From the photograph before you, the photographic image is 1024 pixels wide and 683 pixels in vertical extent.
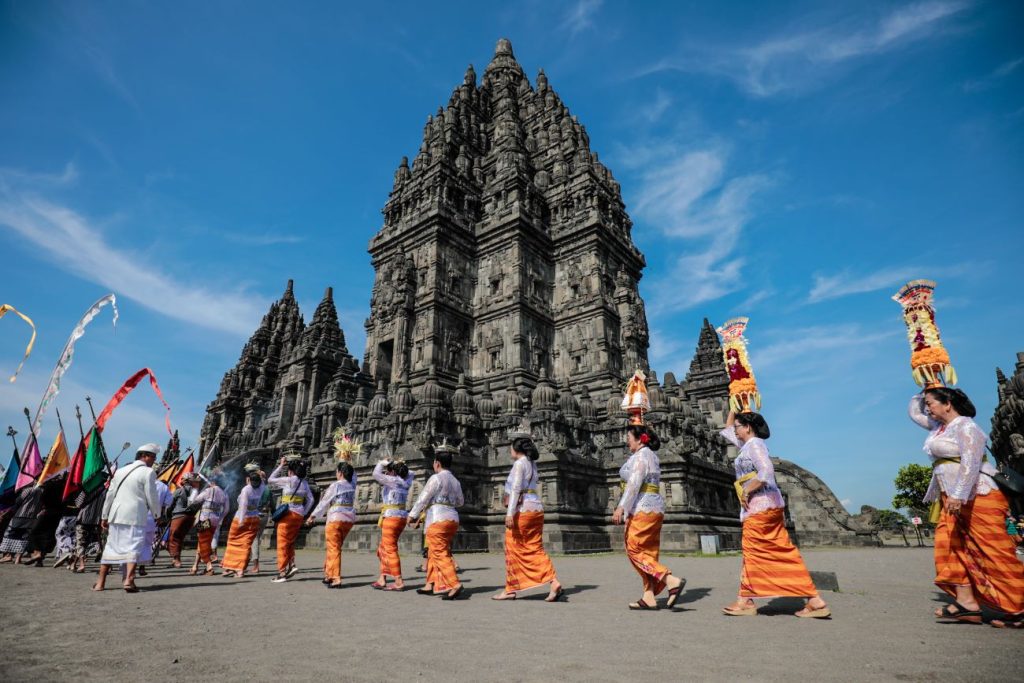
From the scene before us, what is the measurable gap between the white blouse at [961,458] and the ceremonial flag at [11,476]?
19.3 m

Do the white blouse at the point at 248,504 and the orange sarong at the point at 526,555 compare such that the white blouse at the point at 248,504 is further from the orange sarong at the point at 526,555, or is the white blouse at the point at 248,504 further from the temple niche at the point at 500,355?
the temple niche at the point at 500,355

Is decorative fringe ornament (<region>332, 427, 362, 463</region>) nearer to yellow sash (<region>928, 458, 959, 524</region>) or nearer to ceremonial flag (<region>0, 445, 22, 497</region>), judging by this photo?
ceremonial flag (<region>0, 445, 22, 497</region>)

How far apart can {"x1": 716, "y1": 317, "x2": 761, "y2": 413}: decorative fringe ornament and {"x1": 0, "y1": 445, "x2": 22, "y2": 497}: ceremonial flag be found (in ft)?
80.5

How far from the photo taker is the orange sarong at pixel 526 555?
680 centimetres

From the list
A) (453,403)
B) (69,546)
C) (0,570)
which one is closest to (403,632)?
(0,570)

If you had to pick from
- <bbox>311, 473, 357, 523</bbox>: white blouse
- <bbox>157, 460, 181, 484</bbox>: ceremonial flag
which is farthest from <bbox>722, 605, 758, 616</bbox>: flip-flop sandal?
<bbox>157, 460, 181, 484</bbox>: ceremonial flag

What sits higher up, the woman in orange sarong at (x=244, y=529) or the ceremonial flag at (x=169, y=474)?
the ceremonial flag at (x=169, y=474)

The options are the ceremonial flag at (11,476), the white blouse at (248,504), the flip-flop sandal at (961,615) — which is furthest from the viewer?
the ceremonial flag at (11,476)

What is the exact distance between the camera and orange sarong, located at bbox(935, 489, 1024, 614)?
479 cm

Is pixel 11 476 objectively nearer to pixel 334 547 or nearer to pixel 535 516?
pixel 334 547

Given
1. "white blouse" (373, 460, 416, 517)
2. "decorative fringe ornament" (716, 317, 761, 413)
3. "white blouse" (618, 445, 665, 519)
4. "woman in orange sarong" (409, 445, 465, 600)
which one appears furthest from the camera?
"decorative fringe ornament" (716, 317, 761, 413)

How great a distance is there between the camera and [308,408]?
3119 cm

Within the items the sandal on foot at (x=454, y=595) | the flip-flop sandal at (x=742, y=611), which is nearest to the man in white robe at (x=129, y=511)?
the sandal on foot at (x=454, y=595)

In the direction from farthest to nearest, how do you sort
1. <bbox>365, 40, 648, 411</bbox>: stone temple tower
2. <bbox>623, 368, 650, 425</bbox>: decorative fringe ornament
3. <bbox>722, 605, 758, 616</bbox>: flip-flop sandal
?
1. <bbox>365, 40, 648, 411</bbox>: stone temple tower
2. <bbox>623, 368, 650, 425</bbox>: decorative fringe ornament
3. <bbox>722, 605, 758, 616</bbox>: flip-flop sandal
